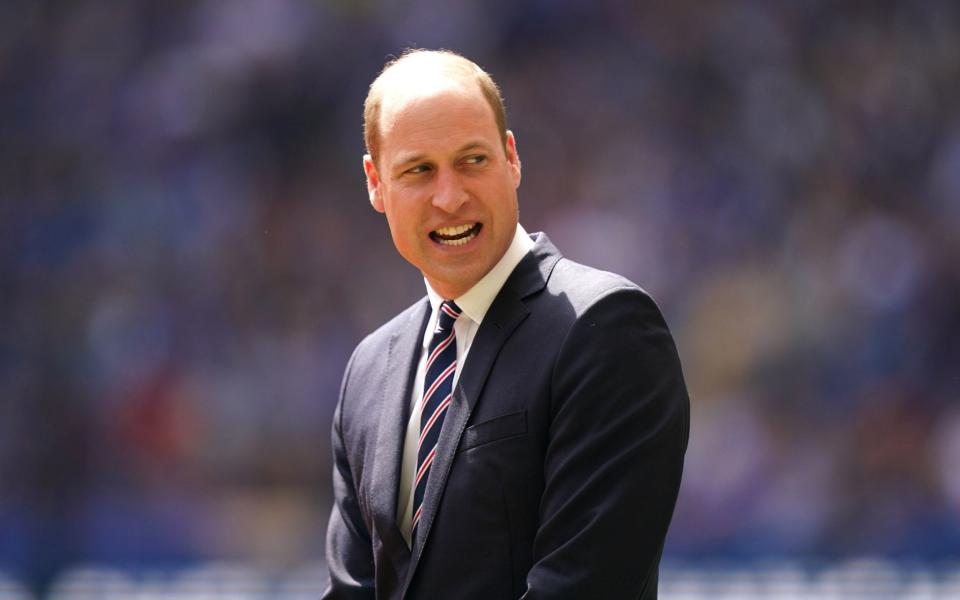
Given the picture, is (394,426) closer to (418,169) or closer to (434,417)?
(434,417)

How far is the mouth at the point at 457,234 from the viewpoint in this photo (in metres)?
2.19

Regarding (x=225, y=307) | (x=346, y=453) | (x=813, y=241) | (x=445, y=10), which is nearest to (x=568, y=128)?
(x=445, y=10)

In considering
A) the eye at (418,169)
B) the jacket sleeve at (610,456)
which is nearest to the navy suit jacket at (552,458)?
the jacket sleeve at (610,456)

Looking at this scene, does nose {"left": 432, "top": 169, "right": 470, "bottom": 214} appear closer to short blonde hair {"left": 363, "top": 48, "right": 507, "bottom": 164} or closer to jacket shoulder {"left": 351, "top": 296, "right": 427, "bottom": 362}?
short blonde hair {"left": 363, "top": 48, "right": 507, "bottom": 164}

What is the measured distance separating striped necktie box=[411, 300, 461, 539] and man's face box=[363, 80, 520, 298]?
0.08m

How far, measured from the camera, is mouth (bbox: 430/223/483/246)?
→ 2.19m

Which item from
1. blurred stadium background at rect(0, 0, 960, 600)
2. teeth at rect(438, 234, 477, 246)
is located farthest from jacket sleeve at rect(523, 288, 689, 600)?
blurred stadium background at rect(0, 0, 960, 600)

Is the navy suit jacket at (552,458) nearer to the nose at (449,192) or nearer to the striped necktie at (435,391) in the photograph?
the striped necktie at (435,391)

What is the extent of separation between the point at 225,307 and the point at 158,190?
35.2 inches

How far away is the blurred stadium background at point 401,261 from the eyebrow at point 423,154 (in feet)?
17.5

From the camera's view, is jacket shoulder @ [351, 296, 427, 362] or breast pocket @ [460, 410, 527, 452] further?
jacket shoulder @ [351, 296, 427, 362]

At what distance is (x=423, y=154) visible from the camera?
2129mm

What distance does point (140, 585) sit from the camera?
23.3 feet

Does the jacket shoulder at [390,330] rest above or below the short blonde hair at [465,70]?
below
